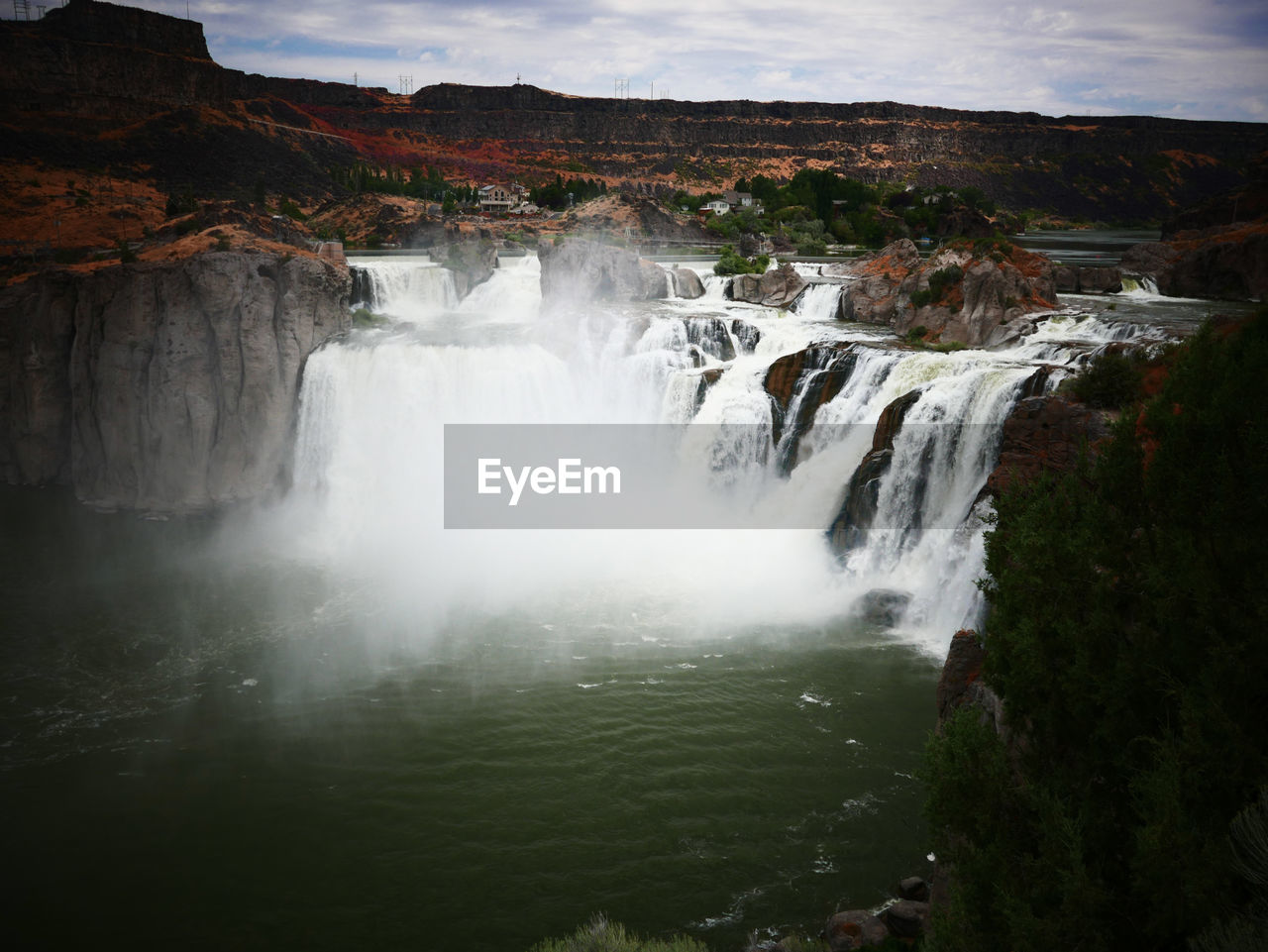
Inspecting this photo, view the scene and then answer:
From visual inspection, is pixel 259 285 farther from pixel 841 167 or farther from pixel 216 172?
pixel 841 167

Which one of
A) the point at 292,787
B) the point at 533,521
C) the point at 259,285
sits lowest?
the point at 292,787

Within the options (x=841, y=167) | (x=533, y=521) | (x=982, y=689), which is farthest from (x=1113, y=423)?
(x=841, y=167)

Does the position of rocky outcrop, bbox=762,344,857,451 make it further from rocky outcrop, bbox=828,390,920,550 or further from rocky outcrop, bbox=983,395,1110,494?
rocky outcrop, bbox=983,395,1110,494

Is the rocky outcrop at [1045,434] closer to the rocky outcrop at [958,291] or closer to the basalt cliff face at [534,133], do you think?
the rocky outcrop at [958,291]

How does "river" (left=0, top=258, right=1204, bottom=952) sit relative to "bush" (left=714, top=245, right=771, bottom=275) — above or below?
below

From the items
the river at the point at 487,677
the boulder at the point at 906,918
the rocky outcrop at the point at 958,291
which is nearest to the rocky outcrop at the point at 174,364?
the river at the point at 487,677

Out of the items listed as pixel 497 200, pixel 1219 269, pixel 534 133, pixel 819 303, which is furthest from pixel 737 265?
pixel 534 133

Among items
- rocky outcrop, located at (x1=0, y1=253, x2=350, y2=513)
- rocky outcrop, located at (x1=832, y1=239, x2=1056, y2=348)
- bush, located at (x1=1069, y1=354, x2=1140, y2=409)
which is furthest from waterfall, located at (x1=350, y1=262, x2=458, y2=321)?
bush, located at (x1=1069, y1=354, x2=1140, y2=409)
